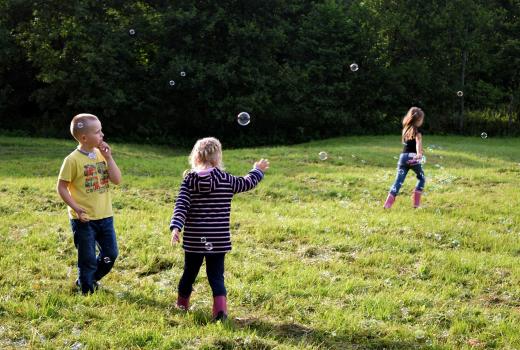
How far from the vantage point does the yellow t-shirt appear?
18.6ft

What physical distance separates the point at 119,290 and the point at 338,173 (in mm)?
10164

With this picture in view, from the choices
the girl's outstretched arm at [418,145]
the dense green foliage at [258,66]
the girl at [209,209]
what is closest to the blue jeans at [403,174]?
the girl's outstretched arm at [418,145]

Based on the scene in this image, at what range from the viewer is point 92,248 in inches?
228

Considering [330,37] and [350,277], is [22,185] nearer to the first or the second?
[350,277]

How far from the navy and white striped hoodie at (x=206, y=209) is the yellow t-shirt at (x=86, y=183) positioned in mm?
1132

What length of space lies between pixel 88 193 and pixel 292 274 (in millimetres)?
2589

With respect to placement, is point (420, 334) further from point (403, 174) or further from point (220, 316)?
point (403, 174)

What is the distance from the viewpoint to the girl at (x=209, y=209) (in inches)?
201

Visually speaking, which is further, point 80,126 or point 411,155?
point 411,155

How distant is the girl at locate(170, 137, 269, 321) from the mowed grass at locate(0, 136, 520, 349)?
54 cm

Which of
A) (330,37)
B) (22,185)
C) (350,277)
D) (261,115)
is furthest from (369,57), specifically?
(350,277)

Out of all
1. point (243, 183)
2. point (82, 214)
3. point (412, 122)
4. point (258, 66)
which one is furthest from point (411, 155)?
point (258, 66)

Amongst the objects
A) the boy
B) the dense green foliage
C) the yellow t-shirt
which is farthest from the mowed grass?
the dense green foliage

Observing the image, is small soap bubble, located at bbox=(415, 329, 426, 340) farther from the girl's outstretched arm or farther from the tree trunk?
the tree trunk
